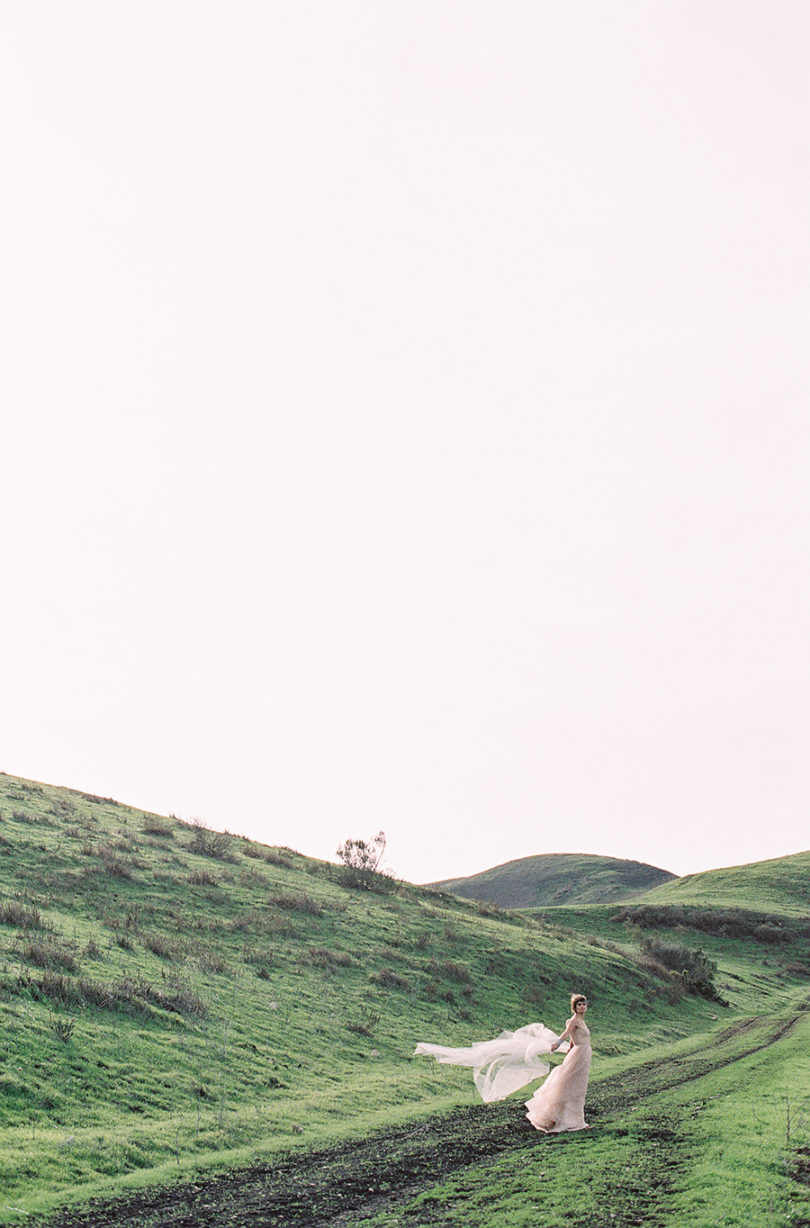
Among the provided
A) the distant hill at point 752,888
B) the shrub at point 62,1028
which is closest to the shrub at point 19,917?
the shrub at point 62,1028

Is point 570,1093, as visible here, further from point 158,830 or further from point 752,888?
point 752,888

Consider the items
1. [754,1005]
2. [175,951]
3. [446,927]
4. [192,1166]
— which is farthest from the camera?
[754,1005]

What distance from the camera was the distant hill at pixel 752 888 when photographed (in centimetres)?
11150

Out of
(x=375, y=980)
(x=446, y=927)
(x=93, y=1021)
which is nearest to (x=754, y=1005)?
(x=446, y=927)

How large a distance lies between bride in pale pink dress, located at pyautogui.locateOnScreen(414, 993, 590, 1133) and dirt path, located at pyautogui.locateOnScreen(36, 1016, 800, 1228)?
2.12 ft

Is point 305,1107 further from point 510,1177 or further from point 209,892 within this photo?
point 209,892

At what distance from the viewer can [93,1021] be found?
23.2m

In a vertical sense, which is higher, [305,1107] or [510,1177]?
[510,1177]

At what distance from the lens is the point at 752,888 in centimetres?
12681

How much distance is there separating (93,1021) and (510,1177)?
46.4 ft

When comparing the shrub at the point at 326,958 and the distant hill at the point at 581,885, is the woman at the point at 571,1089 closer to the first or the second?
the shrub at the point at 326,958

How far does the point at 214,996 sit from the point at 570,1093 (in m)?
15.2

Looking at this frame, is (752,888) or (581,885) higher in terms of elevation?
(752,888)

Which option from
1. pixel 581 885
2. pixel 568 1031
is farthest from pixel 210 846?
pixel 581 885
